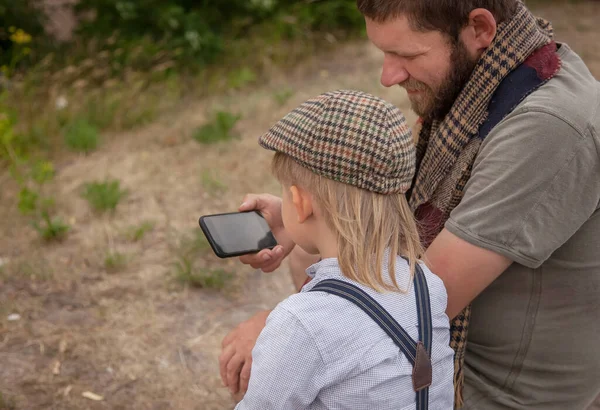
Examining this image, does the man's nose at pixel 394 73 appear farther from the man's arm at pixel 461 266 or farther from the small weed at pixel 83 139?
the small weed at pixel 83 139

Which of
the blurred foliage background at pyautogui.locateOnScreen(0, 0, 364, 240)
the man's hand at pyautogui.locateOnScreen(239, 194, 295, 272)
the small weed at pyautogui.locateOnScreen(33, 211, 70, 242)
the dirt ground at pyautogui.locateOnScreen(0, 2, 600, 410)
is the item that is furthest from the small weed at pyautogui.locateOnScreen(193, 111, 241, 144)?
the man's hand at pyautogui.locateOnScreen(239, 194, 295, 272)

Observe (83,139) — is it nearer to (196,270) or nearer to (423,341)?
(196,270)

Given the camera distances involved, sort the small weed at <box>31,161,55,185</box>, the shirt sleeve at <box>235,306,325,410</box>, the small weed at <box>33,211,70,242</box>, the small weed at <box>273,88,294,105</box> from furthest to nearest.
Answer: the small weed at <box>273,88,294,105</box>
the small weed at <box>31,161,55,185</box>
the small weed at <box>33,211,70,242</box>
the shirt sleeve at <box>235,306,325,410</box>

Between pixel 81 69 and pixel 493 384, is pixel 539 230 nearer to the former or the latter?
pixel 493 384

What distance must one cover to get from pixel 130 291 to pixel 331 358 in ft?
7.10

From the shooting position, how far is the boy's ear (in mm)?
1640

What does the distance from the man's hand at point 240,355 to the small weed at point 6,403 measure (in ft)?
3.66

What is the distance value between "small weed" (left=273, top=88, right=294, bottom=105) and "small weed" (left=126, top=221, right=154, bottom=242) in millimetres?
2297

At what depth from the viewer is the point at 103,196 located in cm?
405

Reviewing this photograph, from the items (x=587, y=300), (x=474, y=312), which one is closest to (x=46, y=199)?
(x=474, y=312)

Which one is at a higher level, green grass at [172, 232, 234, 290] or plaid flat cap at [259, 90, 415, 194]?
plaid flat cap at [259, 90, 415, 194]

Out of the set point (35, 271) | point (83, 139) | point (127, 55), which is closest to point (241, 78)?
point (127, 55)

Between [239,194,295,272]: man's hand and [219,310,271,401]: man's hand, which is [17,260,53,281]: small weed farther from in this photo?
[219,310,271,401]: man's hand

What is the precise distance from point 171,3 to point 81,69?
4.01 feet
